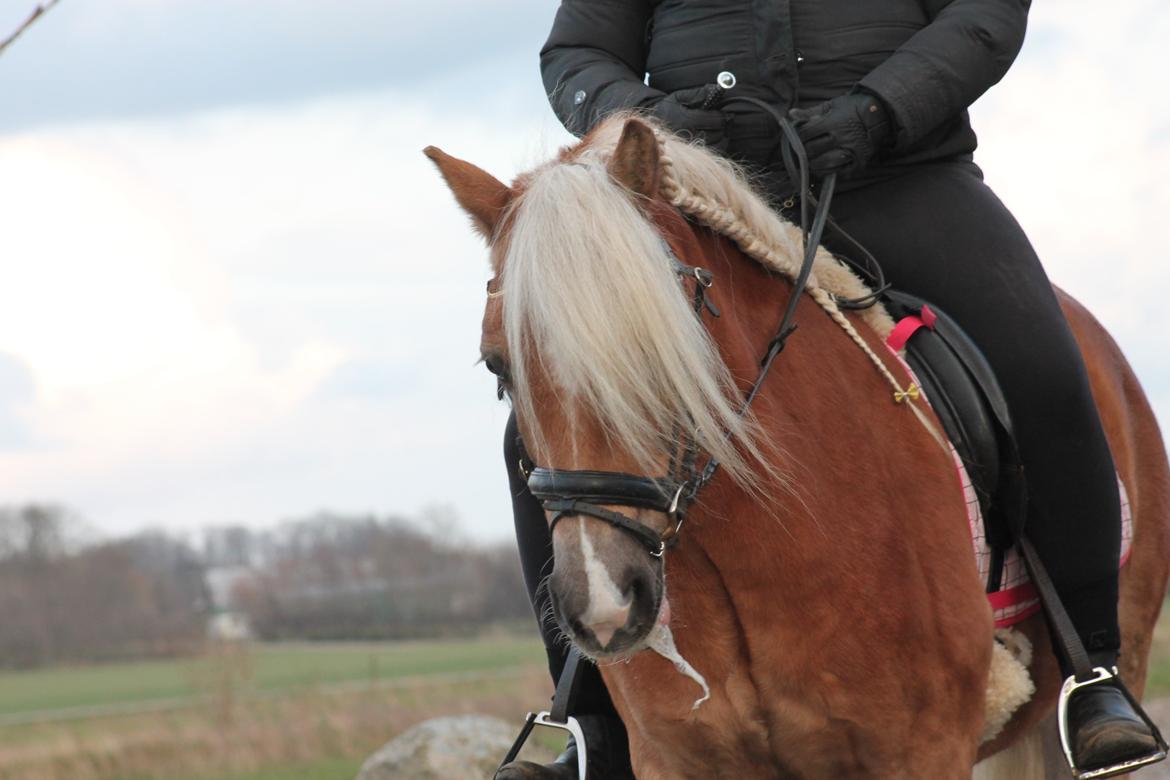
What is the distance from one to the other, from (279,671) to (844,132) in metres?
44.8

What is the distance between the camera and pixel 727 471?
3.07 m

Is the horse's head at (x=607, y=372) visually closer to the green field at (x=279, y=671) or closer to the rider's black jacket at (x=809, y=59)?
the rider's black jacket at (x=809, y=59)

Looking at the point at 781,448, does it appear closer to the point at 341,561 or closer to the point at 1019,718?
the point at 1019,718

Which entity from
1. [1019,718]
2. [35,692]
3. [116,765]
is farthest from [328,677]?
[1019,718]

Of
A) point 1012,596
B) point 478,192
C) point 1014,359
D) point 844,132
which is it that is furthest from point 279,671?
point 478,192

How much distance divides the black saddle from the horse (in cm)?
15

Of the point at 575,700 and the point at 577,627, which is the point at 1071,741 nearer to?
the point at 575,700

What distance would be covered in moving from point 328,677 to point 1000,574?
1576 inches

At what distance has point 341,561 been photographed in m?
70.2

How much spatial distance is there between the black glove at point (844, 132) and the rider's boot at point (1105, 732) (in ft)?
5.14

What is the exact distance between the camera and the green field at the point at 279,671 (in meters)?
41.7

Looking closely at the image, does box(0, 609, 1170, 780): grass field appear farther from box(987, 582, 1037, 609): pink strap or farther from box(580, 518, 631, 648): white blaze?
box(580, 518, 631, 648): white blaze

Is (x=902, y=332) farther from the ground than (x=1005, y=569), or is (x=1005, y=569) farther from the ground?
(x=902, y=332)

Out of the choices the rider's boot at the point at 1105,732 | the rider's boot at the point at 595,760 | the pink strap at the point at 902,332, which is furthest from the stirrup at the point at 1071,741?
the rider's boot at the point at 595,760
